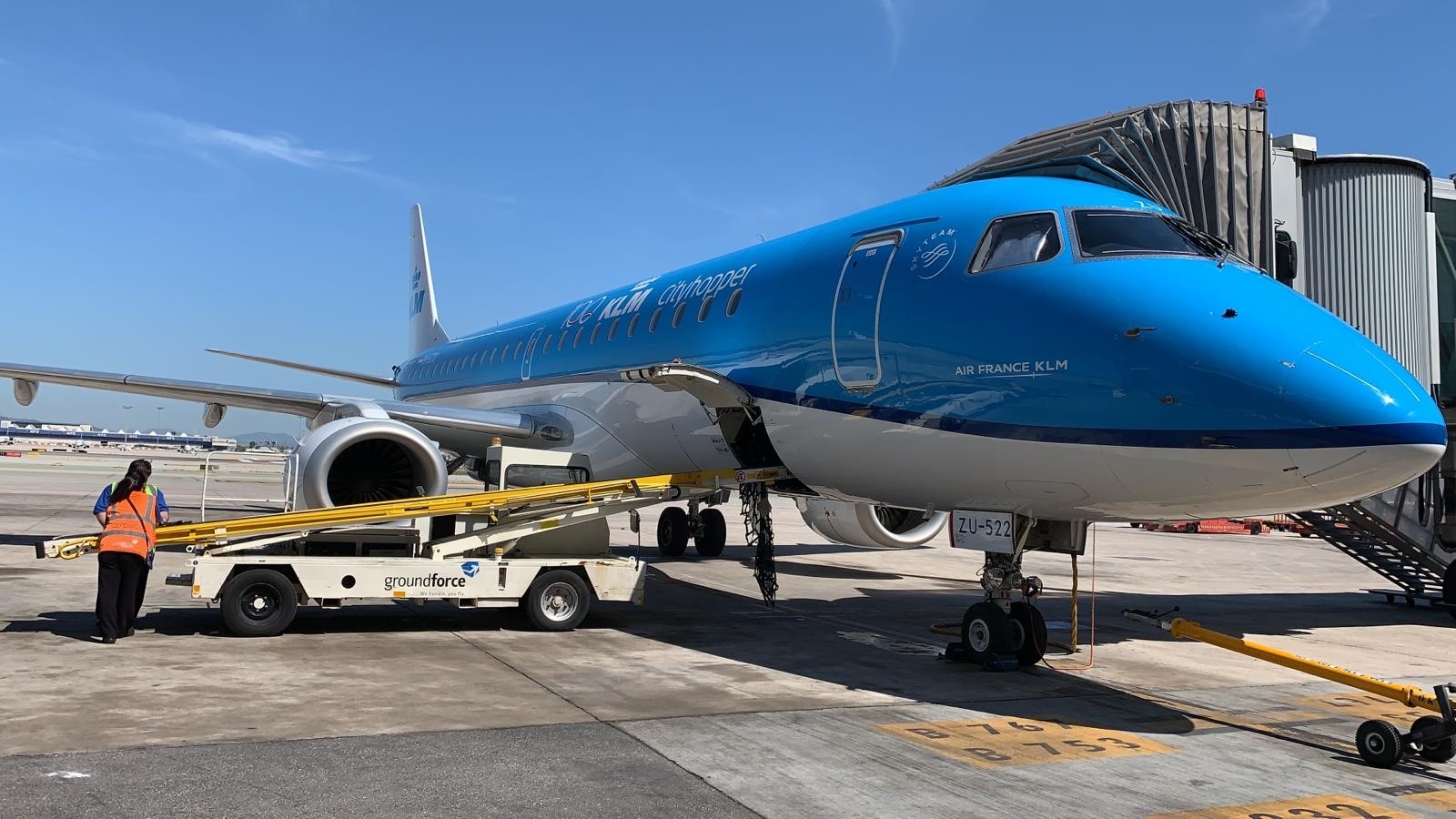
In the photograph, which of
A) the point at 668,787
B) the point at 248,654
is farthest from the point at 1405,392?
the point at 248,654

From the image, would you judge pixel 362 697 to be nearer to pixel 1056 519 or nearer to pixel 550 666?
pixel 550 666

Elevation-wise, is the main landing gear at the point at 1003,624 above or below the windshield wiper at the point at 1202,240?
below

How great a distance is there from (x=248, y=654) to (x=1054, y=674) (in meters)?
5.75

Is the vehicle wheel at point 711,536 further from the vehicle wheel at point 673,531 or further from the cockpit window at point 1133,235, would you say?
the cockpit window at point 1133,235

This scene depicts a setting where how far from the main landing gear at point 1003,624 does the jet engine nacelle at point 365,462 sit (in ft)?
18.4

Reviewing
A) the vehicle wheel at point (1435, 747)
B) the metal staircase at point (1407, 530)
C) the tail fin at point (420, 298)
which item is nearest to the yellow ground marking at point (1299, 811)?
the vehicle wheel at point (1435, 747)

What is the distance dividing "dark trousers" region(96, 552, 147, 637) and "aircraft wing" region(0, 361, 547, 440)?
4345mm

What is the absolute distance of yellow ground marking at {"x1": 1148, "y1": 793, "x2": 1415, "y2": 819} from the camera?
478cm

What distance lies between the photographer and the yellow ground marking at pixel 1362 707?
7.17m

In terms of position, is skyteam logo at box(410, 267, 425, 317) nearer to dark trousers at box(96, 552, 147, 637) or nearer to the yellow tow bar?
dark trousers at box(96, 552, 147, 637)

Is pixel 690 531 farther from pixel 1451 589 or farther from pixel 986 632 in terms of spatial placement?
pixel 986 632

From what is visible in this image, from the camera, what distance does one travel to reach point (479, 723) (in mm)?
5984

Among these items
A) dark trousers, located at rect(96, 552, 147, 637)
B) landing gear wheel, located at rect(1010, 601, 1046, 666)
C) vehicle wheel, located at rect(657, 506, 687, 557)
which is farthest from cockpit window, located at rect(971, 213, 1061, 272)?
vehicle wheel, located at rect(657, 506, 687, 557)

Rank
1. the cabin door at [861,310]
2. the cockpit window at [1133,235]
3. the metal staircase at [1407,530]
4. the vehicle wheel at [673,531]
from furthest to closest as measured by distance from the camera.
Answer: the vehicle wheel at [673,531], the metal staircase at [1407,530], the cabin door at [861,310], the cockpit window at [1133,235]
